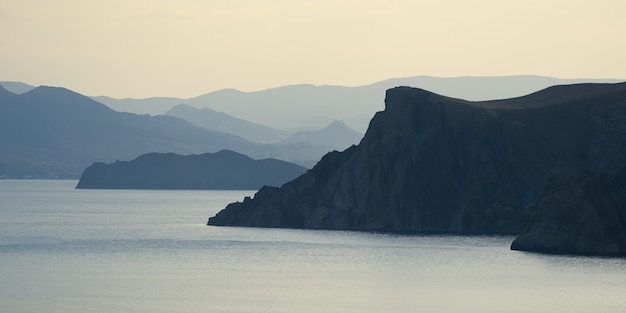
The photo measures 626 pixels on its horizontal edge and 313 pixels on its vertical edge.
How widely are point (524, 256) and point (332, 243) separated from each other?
1292 inches

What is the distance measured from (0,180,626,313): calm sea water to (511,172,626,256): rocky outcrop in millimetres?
4242

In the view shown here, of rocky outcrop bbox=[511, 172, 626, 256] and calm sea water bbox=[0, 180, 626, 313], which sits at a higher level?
rocky outcrop bbox=[511, 172, 626, 256]

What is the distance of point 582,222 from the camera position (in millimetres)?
165500

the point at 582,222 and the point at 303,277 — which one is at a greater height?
the point at 582,222

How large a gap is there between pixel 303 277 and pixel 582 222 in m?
40.8

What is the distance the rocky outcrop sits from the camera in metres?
165

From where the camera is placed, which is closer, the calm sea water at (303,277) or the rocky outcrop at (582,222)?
the calm sea water at (303,277)

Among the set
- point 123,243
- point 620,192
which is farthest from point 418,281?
point 123,243

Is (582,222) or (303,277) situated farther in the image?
(582,222)

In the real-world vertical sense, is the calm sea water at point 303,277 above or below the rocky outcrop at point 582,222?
below

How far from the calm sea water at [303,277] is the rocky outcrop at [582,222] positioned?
4242mm

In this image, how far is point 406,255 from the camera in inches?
6599

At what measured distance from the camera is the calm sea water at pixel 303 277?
117438 mm

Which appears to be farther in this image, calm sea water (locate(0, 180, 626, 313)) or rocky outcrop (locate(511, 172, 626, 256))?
rocky outcrop (locate(511, 172, 626, 256))
